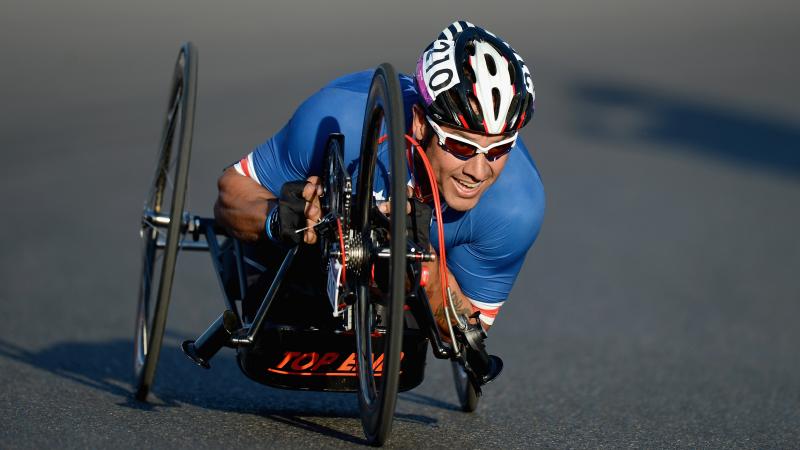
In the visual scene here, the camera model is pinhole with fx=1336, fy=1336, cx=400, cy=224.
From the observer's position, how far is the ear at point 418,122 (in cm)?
480

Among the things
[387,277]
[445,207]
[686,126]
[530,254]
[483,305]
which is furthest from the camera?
[686,126]

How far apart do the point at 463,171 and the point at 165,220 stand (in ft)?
5.12

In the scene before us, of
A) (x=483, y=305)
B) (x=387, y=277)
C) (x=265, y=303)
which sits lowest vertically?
(x=483, y=305)

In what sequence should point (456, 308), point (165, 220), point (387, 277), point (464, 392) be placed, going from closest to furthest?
point (387, 277) < point (456, 308) < point (165, 220) < point (464, 392)

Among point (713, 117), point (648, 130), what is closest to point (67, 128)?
point (648, 130)

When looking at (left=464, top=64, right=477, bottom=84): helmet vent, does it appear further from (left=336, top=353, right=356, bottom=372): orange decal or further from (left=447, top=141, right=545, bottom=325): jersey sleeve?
(left=336, top=353, right=356, bottom=372): orange decal

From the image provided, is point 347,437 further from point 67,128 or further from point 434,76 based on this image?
point 67,128

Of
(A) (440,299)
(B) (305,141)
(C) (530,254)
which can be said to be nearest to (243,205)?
(B) (305,141)

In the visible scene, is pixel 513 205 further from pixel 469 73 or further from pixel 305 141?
pixel 305 141

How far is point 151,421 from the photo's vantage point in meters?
4.91

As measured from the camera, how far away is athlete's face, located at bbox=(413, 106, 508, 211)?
4609 millimetres

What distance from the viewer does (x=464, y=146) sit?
462 cm

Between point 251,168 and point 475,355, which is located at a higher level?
point 251,168

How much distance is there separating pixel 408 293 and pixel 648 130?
1149 cm
